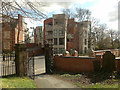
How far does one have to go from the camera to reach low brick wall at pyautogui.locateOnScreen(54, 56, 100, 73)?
23.5 feet

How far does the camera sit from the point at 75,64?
301 inches

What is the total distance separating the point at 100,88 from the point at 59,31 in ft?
73.2

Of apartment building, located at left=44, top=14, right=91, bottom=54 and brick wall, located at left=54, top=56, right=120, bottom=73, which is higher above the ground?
apartment building, located at left=44, top=14, right=91, bottom=54

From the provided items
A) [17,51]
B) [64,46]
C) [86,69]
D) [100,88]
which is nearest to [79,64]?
[86,69]

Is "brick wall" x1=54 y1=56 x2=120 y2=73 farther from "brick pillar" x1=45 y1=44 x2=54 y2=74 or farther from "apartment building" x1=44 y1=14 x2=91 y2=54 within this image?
"apartment building" x1=44 y1=14 x2=91 y2=54

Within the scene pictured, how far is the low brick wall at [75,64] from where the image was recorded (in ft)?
23.5

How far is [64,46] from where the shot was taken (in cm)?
2555

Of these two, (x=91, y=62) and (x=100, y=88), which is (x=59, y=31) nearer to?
(x=91, y=62)

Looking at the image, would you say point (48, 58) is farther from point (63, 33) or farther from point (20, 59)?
point (63, 33)

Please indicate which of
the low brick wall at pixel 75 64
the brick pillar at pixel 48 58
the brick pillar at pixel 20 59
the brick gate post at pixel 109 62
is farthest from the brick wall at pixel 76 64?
the brick pillar at pixel 20 59

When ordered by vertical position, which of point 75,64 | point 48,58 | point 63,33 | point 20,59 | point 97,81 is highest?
point 63,33

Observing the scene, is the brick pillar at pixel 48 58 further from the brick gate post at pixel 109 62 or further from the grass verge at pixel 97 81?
the brick gate post at pixel 109 62

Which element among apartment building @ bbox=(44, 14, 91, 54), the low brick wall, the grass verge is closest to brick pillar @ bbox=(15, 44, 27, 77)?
the grass verge

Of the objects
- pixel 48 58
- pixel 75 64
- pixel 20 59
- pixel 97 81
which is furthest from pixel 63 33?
pixel 97 81
